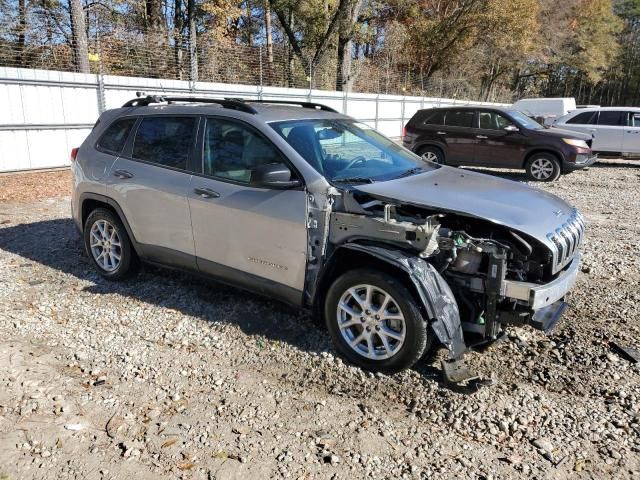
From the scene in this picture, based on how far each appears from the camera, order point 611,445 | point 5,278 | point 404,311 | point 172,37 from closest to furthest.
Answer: point 611,445 < point 404,311 < point 5,278 < point 172,37

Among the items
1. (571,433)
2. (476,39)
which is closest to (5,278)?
(571,433)

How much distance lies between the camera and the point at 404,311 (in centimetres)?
338

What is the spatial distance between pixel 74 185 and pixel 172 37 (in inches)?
434

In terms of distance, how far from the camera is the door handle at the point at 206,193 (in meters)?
4.26

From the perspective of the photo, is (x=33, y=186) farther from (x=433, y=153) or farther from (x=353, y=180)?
(x=433, y=153)

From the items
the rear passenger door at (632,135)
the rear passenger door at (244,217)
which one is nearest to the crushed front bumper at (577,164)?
the rear passenger door at (632,135)

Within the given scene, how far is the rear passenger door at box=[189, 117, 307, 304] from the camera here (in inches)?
153

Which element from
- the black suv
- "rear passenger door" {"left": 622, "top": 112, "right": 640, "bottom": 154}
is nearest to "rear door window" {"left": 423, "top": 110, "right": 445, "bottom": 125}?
the black suv

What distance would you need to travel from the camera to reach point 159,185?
15.3 feet

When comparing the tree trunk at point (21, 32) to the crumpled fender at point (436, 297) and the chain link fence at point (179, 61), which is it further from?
the crumpled fender at point (436, 297)

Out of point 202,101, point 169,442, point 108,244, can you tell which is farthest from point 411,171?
point 108,244

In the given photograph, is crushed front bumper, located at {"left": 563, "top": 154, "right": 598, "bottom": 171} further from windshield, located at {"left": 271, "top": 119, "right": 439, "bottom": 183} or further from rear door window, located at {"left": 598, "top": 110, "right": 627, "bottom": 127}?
windshield, located at {"left": 271, "top": 119, "right": 439, "bottom": 183}

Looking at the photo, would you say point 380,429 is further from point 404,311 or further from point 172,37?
point 172,37

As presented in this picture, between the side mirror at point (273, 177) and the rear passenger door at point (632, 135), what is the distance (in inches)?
552
